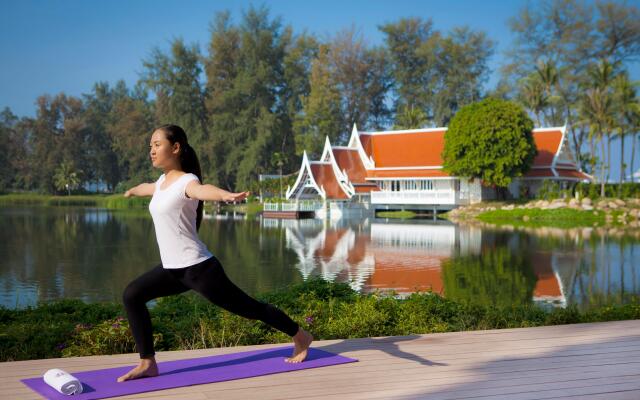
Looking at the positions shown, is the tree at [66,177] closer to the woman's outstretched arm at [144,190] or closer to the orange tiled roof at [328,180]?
the orange tiled roof at [328,180]

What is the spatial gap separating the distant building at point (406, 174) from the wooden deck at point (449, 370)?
118 feet

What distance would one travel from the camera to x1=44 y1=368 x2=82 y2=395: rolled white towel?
3.63m

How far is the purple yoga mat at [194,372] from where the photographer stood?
3771mm

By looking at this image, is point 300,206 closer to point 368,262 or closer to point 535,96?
point 535,96

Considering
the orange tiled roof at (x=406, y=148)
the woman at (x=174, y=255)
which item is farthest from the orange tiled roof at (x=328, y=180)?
the woman at (x=174, y=255)

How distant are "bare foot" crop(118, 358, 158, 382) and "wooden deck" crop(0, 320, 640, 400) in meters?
0.29

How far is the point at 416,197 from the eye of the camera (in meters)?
42.0

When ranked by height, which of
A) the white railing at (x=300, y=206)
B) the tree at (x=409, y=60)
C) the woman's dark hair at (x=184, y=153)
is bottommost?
the white railing at (x=300, y=206)

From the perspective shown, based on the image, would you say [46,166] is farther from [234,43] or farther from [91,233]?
[91,233]

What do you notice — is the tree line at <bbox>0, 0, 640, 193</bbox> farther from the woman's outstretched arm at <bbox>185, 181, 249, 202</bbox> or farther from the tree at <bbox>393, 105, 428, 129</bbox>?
the woman's outstretched arm at <bbox>185, 181, 249, 202</bbox>

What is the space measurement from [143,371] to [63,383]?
0.51 meters

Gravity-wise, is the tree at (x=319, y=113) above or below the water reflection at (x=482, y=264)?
above

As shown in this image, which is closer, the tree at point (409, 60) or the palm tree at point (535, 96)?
the palm tree at point (535, 96)

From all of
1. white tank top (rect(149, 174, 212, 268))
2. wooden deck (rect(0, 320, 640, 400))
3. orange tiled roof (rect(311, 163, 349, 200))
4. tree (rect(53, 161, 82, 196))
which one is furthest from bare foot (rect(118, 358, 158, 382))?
tree (rect(53, 161, 82, 196))
